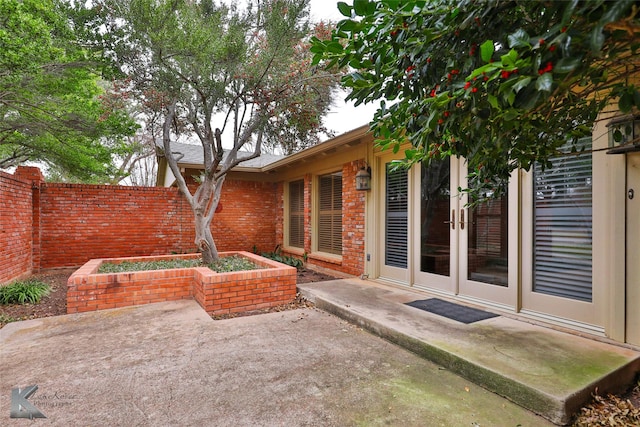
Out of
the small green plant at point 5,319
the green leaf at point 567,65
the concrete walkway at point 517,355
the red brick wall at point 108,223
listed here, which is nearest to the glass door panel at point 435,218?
the concrete walkway at point 517,355

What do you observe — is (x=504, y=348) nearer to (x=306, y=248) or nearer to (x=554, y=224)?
(x=554, y=224)

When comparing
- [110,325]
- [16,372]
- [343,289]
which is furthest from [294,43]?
[16,372]

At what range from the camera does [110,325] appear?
3.39m

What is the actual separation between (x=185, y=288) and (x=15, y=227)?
354 cm

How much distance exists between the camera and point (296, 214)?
8.05 meters

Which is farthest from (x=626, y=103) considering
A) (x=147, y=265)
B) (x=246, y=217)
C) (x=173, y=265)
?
(x=246, y=217)

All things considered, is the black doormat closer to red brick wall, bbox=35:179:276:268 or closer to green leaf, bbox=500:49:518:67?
green leaf, bbox=500:49:518:67

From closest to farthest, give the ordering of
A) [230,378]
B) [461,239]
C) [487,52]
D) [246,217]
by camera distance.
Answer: [487,52] → [230,378] → [461,239] → [246,217]

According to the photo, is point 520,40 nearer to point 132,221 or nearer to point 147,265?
point 147,265

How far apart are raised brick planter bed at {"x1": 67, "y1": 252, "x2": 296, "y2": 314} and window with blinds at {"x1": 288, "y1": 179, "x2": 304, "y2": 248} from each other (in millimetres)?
3371

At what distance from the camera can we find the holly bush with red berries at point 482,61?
95 cm

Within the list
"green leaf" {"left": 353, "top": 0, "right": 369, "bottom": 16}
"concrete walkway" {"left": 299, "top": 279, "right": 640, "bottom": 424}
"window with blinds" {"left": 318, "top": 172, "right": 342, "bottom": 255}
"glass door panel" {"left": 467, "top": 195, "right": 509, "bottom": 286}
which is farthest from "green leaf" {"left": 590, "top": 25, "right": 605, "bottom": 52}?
"window with blinds" {"left": 318, "top": 172, "right": 342, "bottom": 255}

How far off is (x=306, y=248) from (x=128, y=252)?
13.4ft

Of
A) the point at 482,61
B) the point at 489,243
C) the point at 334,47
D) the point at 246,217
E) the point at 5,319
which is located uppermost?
the point at 334,47
